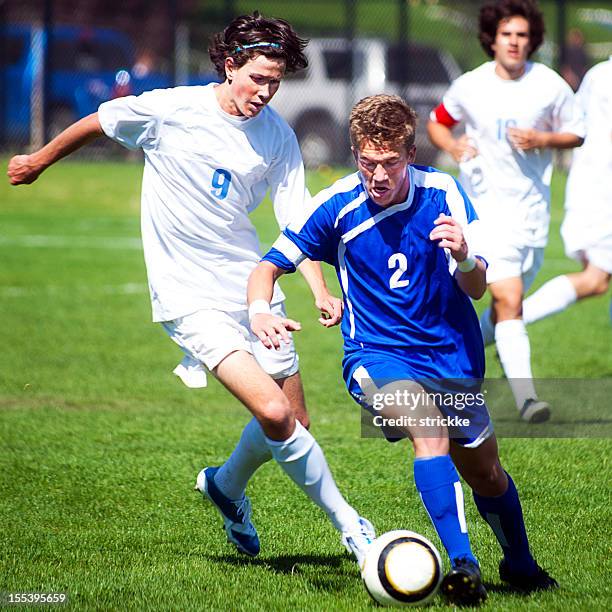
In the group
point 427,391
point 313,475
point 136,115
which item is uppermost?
point 136,115

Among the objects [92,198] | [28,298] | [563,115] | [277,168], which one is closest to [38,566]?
[277,168]

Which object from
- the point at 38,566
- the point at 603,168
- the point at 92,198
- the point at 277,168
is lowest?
the point at 92,198

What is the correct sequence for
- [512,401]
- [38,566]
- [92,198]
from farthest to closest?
1. [92,198]
2. [512,401]
3. [38,566]

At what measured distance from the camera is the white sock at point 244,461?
15.1ft

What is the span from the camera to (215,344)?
4332 mm

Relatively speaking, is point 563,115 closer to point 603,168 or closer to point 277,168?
point 603,168

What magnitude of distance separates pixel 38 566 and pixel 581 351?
5.51 meters

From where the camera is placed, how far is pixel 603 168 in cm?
748

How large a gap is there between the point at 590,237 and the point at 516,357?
1.27m

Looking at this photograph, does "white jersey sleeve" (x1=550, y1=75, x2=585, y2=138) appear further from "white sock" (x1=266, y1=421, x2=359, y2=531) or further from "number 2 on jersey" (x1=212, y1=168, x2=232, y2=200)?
"white sock" (x1=266, y1=421, x2=359, y2=531)

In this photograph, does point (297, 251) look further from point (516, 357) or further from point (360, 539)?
point (516, 357)

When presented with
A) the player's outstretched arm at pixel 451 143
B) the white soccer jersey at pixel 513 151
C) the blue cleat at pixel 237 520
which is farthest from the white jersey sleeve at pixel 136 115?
the white soccer jersey at pixel 513 151

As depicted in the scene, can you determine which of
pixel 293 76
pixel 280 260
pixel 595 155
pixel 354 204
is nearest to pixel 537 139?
pixel 595 155

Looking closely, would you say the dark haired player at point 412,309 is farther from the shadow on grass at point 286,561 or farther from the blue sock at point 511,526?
the shadow on grass at point 286,561
